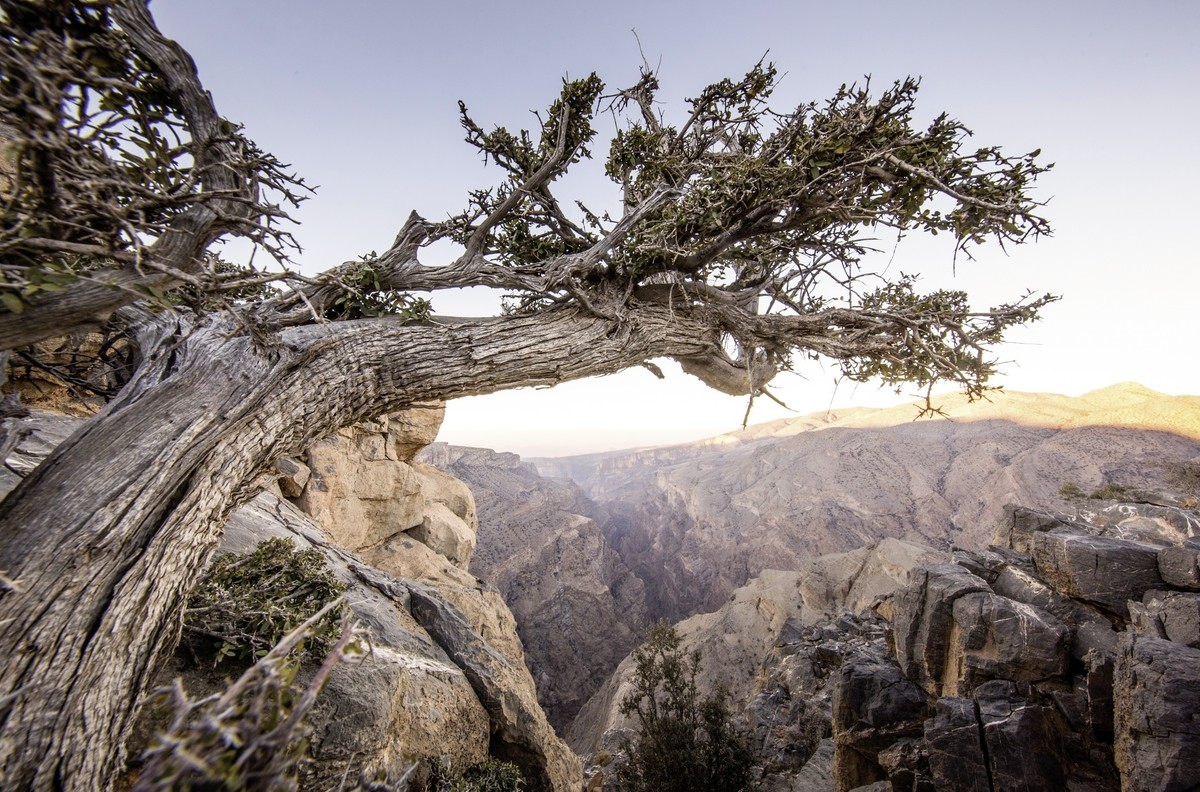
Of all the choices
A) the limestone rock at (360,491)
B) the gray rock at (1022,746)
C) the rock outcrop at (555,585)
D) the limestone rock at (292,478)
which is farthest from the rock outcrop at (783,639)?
the limestone rock at (292,478)

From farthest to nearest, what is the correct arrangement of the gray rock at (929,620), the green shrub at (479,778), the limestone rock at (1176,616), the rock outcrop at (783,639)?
the rock outcrop at (783,639) < the gray rock at (929,620) < the limestone rock at (1176,616) < the green shrub at (479,778)

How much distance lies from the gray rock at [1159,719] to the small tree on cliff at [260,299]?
9.09 feet

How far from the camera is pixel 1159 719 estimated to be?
3678mm

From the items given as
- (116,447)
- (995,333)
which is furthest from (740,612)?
(116,447)

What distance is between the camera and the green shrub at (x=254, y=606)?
10.8 ft

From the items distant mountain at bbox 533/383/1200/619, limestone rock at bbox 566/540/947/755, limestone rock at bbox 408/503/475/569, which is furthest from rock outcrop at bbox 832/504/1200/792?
distant mountain at bbox 533/383/1200/619

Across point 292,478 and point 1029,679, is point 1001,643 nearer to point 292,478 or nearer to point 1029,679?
point 1029,679

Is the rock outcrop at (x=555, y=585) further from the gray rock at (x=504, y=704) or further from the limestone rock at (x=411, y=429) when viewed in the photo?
the gray rock at (x=504, y=704)

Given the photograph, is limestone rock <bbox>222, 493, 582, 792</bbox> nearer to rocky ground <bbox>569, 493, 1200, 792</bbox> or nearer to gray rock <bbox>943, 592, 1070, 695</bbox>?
rocky ground <bbox>569, 493, 1200, 792</bbox>

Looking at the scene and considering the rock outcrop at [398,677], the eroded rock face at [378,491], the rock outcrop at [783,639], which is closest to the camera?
the rock outcrop at [398,677]

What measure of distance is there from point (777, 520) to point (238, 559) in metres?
38.8

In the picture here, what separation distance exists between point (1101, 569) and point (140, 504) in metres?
10.5

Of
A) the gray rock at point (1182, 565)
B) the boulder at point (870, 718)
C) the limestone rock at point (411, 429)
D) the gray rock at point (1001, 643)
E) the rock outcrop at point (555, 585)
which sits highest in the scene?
the limestone rock at point (411, 429)

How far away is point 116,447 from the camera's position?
96.4 inches
